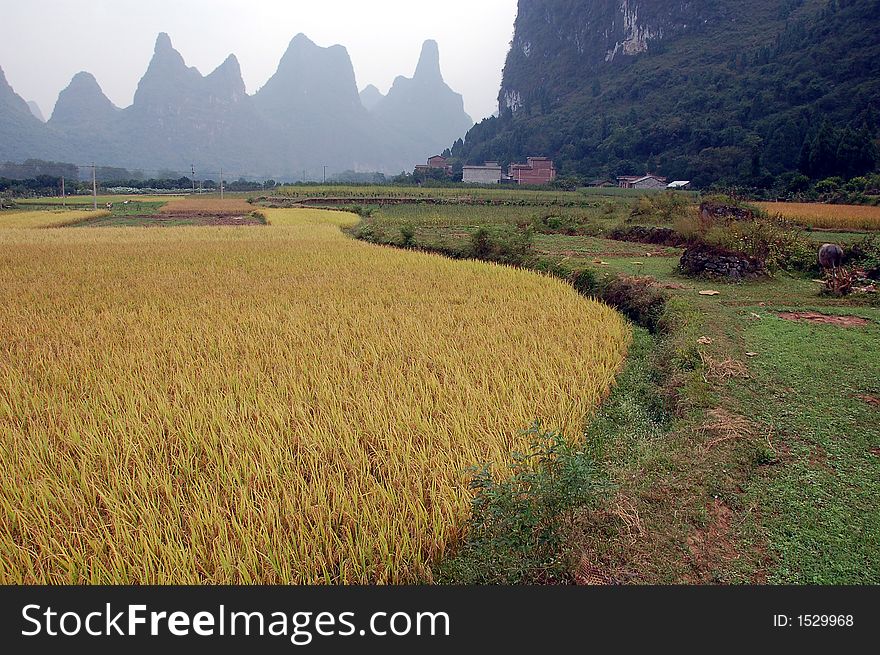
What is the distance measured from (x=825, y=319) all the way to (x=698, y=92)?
191ft

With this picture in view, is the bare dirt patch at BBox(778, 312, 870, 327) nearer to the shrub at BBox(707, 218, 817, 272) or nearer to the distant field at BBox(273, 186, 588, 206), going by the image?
the shrub at BBox(707, 218, 817, 272)

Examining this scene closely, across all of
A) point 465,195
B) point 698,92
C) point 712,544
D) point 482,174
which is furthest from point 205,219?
point 698,92

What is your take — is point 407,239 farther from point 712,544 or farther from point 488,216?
point 712,544

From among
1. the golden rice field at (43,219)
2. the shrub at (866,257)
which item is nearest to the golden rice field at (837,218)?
the shrub at (866,257)

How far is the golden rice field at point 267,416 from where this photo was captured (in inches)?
91.2

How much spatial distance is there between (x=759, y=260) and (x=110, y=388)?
9.01 m

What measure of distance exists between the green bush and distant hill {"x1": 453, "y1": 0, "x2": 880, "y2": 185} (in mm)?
34539

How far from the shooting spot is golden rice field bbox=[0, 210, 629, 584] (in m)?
2.32

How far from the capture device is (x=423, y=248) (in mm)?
13203

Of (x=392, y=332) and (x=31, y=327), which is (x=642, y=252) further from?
(x=31, y=327)

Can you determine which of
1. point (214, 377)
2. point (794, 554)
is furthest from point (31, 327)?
point (794, 554)

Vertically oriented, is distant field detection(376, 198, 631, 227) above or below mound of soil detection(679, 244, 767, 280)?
above

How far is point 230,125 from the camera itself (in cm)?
13500

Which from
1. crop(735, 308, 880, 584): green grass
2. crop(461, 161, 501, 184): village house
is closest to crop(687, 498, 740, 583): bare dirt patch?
crop(735, 308, 880, 584): green grass
